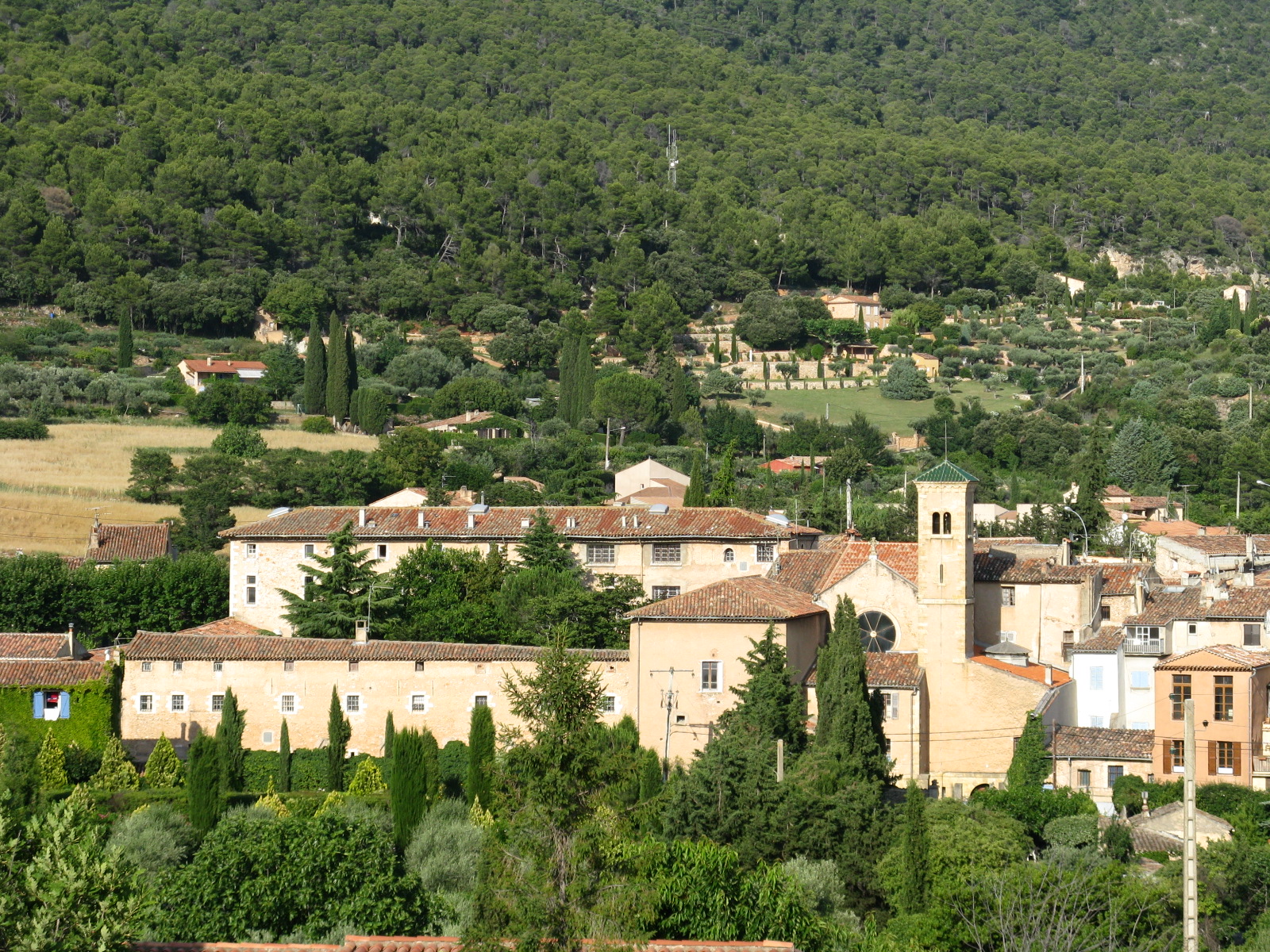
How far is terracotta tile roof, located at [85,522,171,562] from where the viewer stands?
176 ft

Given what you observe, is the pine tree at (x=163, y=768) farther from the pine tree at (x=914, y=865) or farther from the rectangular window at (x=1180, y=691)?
the rectangular window at (x=1180, y=691)

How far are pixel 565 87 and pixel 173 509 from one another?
97.6 m

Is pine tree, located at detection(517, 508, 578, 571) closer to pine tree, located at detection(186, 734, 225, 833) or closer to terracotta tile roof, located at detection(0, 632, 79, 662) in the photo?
terracotta tile roof, located at detection(0, 632, 79, 662)

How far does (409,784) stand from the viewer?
35.6 meters

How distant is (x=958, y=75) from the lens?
609ft

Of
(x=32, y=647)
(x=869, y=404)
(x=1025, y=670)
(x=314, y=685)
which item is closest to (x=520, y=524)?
(x=314, y=685)

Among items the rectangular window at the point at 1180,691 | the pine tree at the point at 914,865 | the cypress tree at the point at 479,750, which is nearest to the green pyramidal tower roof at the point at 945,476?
the rectangular window at the point at 1180,691

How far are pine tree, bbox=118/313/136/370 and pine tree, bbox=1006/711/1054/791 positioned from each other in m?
56.6

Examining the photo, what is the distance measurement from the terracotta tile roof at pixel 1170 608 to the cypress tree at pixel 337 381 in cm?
4325

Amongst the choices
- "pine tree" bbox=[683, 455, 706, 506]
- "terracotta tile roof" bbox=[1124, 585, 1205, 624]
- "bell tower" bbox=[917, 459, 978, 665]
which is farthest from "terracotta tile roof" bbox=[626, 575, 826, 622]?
"pine tree" bbox=[683, 455, 706, 506]

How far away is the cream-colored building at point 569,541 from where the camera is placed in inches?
1900

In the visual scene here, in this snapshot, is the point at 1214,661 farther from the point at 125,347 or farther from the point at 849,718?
the point at 125,347

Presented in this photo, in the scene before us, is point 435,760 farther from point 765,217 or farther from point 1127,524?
point 765,217

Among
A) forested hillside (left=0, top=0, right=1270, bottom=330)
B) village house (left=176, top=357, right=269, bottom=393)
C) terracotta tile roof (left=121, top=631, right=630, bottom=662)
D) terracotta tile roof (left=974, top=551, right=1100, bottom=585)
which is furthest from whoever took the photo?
forested hillside (left=0, top=0, right=1270, bottom=330)
